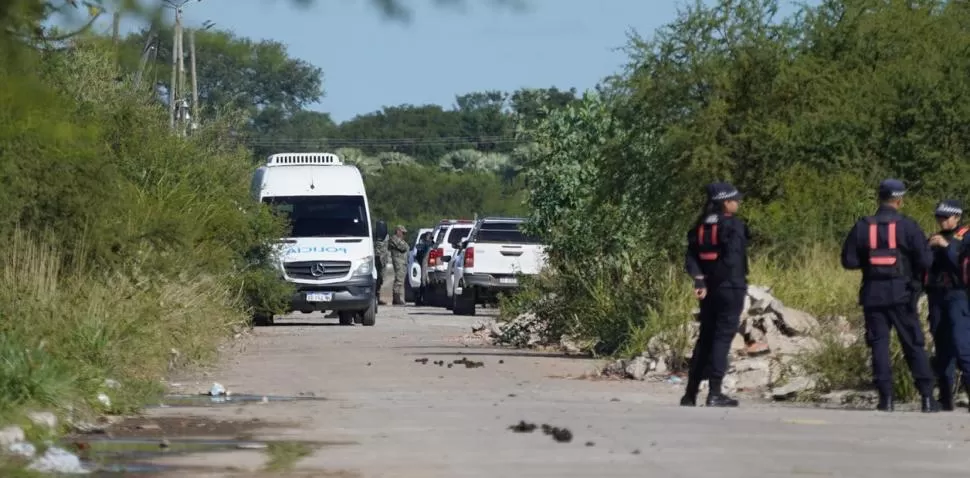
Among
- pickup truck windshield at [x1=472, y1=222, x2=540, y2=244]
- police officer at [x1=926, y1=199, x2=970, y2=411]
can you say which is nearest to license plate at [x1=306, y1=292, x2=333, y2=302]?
pickup truck windshield at [x1=472, y1=222, x2=540, y2=244]

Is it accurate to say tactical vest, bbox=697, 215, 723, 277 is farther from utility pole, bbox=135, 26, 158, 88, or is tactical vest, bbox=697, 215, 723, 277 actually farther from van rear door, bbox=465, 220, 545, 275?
van rear door, bbox=465, 220, 545, 275

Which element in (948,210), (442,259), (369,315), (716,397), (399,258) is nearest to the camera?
(716,397)

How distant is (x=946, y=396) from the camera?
1411cm

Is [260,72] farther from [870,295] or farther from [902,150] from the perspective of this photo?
[902,150]

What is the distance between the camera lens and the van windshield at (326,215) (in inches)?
1219

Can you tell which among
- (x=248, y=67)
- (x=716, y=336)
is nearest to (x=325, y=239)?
(x=716, y=336)

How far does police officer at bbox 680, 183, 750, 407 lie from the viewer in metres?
14.0

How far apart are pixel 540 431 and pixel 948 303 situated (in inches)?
164

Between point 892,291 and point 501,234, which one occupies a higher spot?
point 501,234

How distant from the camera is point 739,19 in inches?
901

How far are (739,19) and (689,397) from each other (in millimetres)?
9726

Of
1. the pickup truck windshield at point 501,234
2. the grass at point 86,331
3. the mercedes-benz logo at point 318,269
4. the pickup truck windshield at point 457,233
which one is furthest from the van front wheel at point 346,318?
the grass at point 86,331

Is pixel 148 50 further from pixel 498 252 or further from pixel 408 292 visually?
pixel 408 292

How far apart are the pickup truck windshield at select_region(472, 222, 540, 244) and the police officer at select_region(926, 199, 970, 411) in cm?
2126
